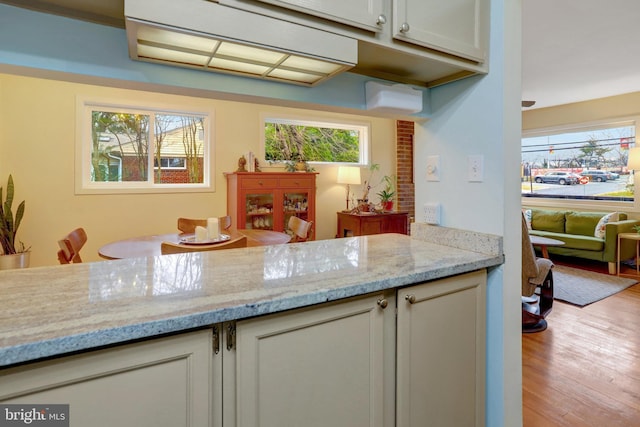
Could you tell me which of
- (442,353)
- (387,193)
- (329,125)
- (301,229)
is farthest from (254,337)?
(387,193)

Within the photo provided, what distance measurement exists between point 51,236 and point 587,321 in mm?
5163

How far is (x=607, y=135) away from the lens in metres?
5.50

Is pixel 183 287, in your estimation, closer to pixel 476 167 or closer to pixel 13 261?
pixel 476 167

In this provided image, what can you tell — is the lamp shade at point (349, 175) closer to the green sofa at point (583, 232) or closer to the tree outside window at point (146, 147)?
the tree outside window at point (146, 147)

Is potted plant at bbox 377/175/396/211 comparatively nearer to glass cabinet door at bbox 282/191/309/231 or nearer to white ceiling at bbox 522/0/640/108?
glass cabinet door at bbox 282/191/309/231

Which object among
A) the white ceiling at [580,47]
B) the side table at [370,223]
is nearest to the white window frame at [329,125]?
the side table at [370,223]

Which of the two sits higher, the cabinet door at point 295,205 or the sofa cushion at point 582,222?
the cabinet door at point 295,205

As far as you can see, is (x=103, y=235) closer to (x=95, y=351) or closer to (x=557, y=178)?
(x=95, y=351)

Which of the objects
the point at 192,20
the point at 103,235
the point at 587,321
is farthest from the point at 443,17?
the point at 103,235

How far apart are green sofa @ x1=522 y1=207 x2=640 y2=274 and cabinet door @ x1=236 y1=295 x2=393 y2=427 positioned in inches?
185

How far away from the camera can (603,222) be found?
16.0ft

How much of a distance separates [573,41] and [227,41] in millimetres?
3654

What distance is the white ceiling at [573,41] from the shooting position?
1.10 meters

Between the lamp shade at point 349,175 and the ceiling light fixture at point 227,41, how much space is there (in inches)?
143
